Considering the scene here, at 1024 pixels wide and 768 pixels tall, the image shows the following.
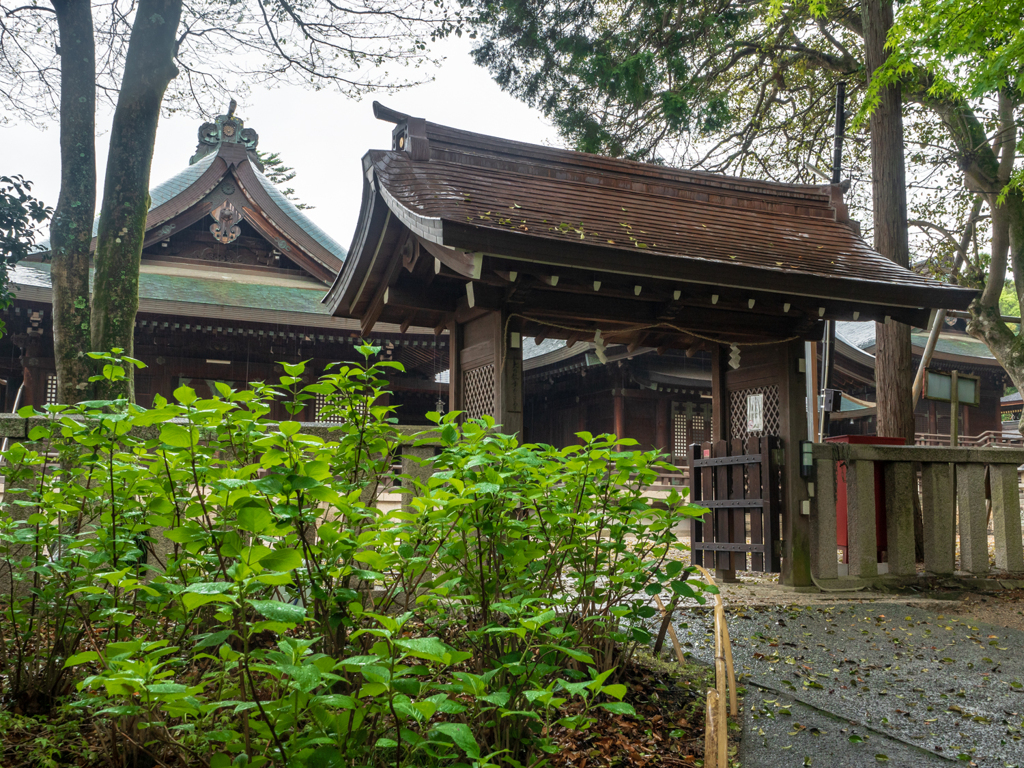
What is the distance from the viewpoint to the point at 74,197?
21.5ft

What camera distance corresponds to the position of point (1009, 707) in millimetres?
3971

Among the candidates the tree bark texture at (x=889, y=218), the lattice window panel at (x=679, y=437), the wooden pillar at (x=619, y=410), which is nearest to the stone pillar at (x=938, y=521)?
the tree bark texture at (x=889, y=218)

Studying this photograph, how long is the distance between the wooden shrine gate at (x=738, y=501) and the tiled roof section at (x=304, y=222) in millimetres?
9473

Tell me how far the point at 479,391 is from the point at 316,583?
180 inches

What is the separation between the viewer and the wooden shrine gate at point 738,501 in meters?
7.38

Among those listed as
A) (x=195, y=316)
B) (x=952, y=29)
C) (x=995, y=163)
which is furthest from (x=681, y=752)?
(x=995, y=163)

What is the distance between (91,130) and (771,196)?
6965 mm

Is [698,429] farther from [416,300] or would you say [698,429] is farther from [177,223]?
[177,223]

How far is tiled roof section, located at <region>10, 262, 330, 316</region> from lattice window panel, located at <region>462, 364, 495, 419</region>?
228 inches

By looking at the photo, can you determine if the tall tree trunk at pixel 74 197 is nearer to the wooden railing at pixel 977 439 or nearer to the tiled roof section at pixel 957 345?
the wooden railing at pixel 977 439

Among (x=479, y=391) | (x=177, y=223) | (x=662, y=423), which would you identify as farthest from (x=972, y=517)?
(x=177, y=223)

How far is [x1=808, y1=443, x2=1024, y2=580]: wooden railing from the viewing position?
7.46 metres

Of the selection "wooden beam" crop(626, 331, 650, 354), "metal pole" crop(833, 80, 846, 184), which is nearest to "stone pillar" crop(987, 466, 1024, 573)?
"wooden beam" crop(626, 331, 650, 354)

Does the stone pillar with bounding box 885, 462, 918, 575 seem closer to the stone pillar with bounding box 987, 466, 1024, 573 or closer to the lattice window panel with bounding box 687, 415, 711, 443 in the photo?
the stone pillar with bounding box 987, 466, 1024, 573
